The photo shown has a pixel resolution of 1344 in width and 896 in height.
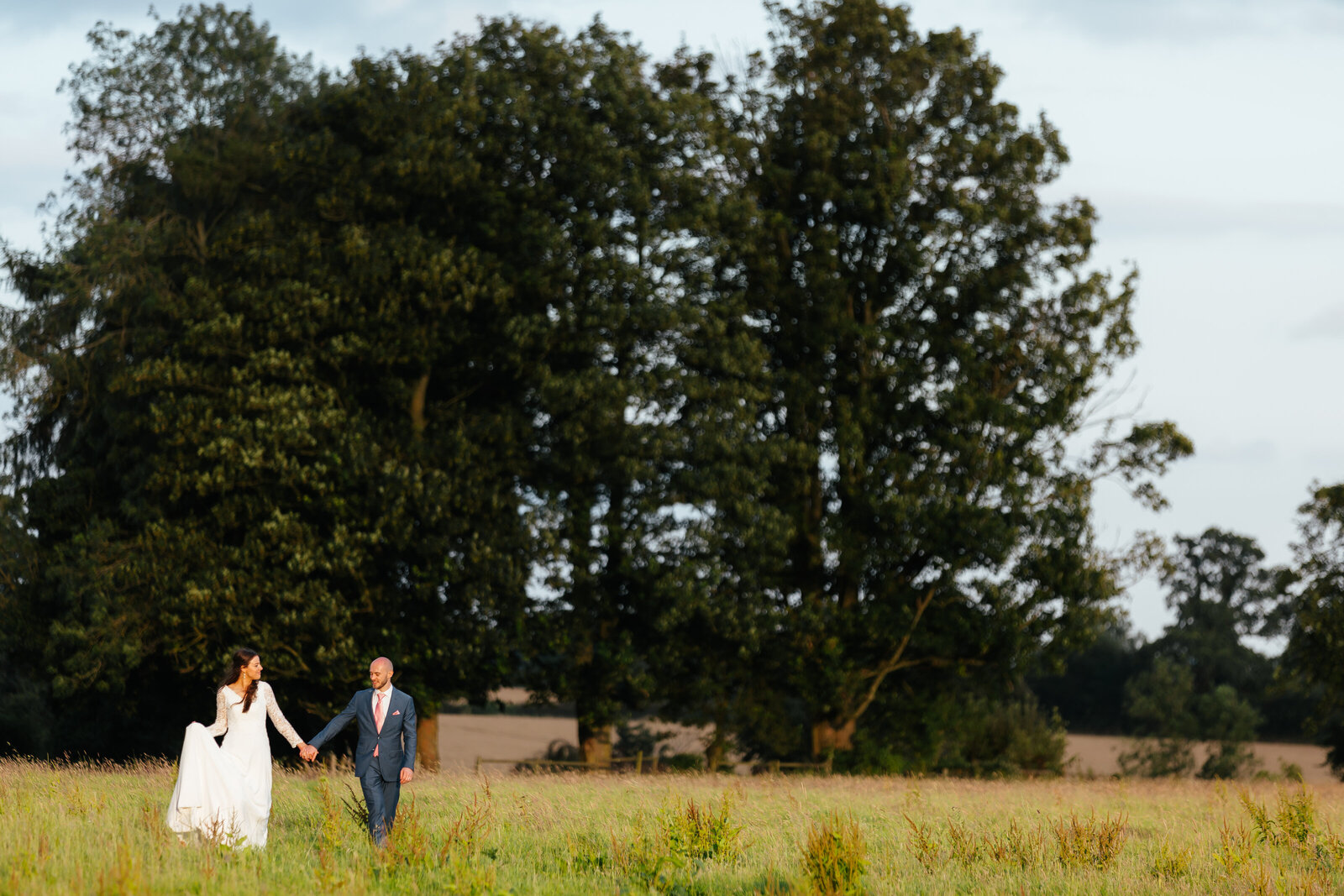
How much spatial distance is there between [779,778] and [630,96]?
13.8 metres

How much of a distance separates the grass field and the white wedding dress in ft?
0.94

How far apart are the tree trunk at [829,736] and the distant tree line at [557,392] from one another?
0.07 metres

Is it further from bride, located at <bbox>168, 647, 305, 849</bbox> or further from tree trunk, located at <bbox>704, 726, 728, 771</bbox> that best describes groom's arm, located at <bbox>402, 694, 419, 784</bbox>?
tree trunk, located at <bbox>704, 726, 728, 771</bbox>

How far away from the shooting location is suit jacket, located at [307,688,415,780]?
10578mm

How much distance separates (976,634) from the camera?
27500 mm

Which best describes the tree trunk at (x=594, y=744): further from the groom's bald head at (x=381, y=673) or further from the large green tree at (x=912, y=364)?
the groom's bald head at (x=381, y=673)

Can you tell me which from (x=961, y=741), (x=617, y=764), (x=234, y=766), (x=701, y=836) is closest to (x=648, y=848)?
(x=701, y=836)

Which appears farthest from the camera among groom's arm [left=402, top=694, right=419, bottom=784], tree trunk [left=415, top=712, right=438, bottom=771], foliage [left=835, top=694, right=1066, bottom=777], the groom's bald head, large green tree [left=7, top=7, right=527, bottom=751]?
foliage [left=835, top=694, right=1066, bottom=777]

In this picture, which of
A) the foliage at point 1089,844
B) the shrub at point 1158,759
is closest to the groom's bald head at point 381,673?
the foliage at point 1089,844

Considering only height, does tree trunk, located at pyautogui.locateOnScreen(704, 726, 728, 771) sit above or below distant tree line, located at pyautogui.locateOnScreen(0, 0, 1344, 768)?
below

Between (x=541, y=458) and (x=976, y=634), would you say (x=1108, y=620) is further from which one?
(x=541, y=458)

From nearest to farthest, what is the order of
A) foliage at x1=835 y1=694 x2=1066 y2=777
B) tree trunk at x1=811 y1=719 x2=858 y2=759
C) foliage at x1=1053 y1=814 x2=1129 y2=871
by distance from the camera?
foliage at x1=1053 y1=814 x2=1129 y2=871, foliage at x1=835 y1=694 x2=1066 y2=777, tree trunk at x1=811 y1=719 x2=858 y2=759

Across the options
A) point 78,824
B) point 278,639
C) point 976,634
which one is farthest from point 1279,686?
point 78,824

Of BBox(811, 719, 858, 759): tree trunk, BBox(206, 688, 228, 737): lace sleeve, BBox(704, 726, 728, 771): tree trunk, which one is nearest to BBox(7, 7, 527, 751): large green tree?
BBox(704, 726, 728, 771): tree trunk
